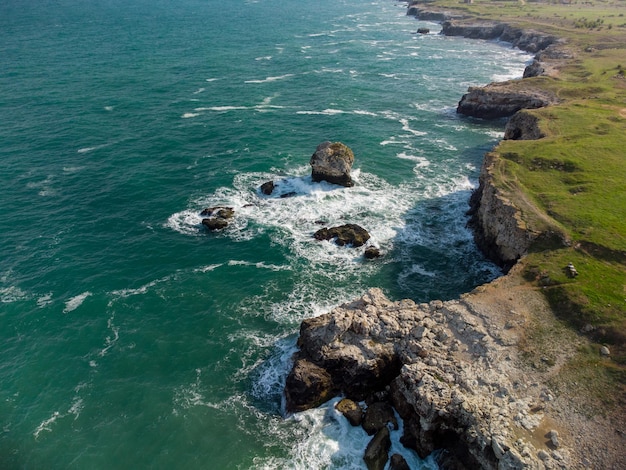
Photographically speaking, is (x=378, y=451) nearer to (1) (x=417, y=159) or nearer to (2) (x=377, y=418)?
(2) (x=377, y=418)

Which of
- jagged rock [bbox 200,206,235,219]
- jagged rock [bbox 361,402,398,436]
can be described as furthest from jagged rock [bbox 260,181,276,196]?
jagged rock [bbox 361,402,398,436]

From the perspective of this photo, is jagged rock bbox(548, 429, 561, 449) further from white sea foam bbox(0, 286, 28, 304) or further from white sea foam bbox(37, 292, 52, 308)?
white sea foam bbox(0, 286, 28, 304)

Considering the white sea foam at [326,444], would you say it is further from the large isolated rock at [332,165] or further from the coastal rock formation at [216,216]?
the large isolated rock at [332,165]

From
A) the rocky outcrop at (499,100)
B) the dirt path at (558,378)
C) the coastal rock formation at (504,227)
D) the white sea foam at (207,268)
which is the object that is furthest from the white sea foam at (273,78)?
the dirt path at (558,378)

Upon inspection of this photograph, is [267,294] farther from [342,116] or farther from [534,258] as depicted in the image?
[342,116]

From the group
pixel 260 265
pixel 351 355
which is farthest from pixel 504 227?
pixel 260 265

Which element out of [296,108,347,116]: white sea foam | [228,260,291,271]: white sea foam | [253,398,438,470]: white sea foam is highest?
[253,398,438,470]: white sea foam
